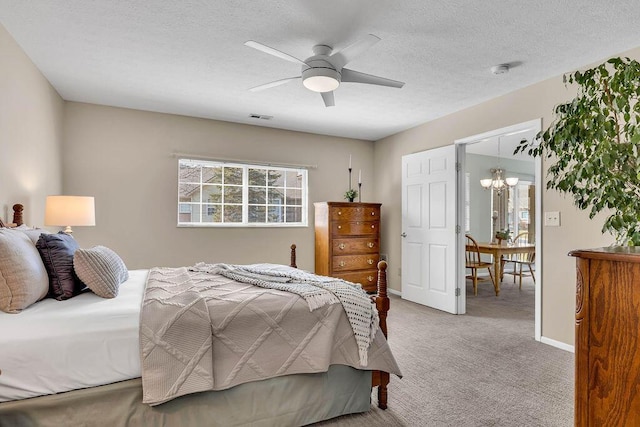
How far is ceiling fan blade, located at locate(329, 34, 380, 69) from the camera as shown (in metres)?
2.12

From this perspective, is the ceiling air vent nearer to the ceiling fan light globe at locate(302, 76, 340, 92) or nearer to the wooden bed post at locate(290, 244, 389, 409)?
the ceiling fan light globe at locate(302, 76, 340, 92)

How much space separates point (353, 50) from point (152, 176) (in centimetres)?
314

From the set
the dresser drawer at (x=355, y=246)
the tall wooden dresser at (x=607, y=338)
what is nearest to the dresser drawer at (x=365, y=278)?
the dresser drawer at (x=355, y=246)

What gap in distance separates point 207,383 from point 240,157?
12.0 ft

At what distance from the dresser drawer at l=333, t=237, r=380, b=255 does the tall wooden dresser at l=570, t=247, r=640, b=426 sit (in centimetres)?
373

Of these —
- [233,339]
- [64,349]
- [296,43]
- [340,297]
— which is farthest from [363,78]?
[64,349]

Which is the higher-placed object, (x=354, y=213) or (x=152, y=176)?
(x=152, y=176)

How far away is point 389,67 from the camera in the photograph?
312 centimetres

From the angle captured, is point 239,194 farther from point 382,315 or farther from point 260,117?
point 382,315

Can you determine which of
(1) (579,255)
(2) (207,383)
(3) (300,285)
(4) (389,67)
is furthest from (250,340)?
(4) (389,67)

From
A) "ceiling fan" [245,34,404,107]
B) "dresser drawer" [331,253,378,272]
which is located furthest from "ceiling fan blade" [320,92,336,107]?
"dresser drawer" [331,253,378,272]

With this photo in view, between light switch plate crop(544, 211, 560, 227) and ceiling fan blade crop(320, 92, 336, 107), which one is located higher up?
ceiling fan blade crop(320, 92, 336, 107)

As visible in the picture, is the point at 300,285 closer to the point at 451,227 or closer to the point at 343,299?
the point at 343,299

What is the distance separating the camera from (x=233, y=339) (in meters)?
1.76
